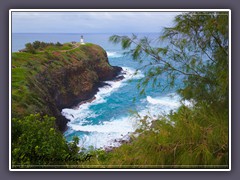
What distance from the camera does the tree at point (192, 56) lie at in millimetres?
4023

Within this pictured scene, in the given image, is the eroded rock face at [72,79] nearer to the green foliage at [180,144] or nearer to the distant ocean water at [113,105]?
the distant ocean water at [113,105]

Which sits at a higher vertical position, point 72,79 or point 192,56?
point 192,56

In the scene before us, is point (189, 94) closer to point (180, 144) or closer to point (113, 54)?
point (180, 144)

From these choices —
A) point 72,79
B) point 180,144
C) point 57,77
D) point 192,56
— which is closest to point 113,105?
point 72,79

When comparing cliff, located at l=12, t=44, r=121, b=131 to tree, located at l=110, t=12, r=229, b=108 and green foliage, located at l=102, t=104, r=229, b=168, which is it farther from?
green foliage, located at l=102, t=104, r=229, b=168

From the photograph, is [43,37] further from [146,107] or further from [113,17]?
[146,107]

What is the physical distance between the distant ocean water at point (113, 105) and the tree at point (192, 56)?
0.09m

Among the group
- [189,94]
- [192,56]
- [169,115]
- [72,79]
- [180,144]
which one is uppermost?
[192,56]

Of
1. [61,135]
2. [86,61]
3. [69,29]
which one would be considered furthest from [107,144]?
[69,29]

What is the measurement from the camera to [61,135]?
401 centimetres

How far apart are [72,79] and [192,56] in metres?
1.04

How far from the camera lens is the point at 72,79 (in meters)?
4.07

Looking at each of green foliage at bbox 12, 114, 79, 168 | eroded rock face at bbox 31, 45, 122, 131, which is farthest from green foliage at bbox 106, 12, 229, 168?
green foliage at bbox 12, 114, 79, 168
